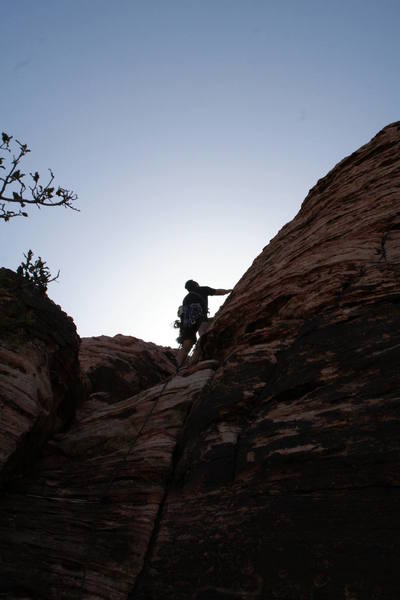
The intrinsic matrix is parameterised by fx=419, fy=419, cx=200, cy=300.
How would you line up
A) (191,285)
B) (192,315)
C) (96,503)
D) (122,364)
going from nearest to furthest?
(96,503), (192,315), (191,285), (122,364)

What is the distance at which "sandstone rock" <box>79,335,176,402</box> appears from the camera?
19467 mm

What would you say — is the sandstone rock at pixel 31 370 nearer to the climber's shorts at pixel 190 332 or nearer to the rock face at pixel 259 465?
the rock face at pixel 259 465

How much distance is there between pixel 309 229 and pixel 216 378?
657 cm

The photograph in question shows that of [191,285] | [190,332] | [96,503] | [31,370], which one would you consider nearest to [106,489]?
[96,503]

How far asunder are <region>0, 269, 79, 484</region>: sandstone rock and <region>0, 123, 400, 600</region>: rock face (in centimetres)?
102

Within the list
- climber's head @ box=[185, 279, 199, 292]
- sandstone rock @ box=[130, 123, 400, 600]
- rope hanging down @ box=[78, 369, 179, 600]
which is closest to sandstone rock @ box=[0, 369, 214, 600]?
rope hanging down @ box=[78, 369, 179, 600]

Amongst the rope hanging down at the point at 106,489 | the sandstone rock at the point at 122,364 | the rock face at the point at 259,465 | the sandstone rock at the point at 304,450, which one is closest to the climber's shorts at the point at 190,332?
the sandstone rock at the point at 122,364

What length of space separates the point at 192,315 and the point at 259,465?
12.5 m

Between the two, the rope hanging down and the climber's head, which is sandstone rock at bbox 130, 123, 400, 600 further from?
the climber's head

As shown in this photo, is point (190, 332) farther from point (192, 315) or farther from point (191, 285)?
point (191, 285)

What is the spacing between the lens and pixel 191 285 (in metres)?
20.2

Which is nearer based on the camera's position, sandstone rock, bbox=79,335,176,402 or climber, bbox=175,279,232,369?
climber, bbox=175,279,232,369

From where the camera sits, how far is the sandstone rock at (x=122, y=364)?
63.9ft

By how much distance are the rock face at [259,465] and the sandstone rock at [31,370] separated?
1018mm
